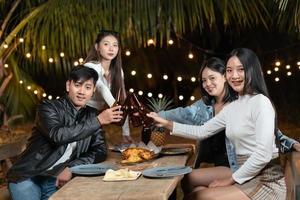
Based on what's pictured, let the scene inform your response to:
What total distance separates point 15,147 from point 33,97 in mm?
2111

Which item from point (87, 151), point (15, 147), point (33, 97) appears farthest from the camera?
point (33, 97)

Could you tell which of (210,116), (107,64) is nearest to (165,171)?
(210,116)

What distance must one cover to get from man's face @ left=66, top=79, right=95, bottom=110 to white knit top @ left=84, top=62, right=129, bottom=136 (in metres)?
0.53

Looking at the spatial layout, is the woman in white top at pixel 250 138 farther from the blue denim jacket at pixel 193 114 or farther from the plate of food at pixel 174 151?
the blue denim jacket at pixel 193 114

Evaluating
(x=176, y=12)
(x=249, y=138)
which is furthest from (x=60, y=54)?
(x=249, y=138)

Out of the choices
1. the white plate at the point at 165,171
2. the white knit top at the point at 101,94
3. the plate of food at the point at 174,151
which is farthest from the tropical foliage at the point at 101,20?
the white plate at the point at 165,171

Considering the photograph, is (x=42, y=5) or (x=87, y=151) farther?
(x=42, y=5)

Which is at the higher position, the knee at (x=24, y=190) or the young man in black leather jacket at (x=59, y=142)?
the young man in black leather jacket at (x=59, y=142)

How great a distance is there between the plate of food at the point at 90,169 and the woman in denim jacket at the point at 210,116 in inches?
26.9

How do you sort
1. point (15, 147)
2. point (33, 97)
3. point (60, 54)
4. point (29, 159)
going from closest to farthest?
point (29, 159) → point (15, 147) → point (60, 54) → point (33, 97)

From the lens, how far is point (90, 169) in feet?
10.9

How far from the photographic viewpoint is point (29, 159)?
11.6 feet

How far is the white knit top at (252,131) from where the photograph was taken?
3.20 metres

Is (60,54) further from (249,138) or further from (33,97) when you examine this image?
(249,138)
